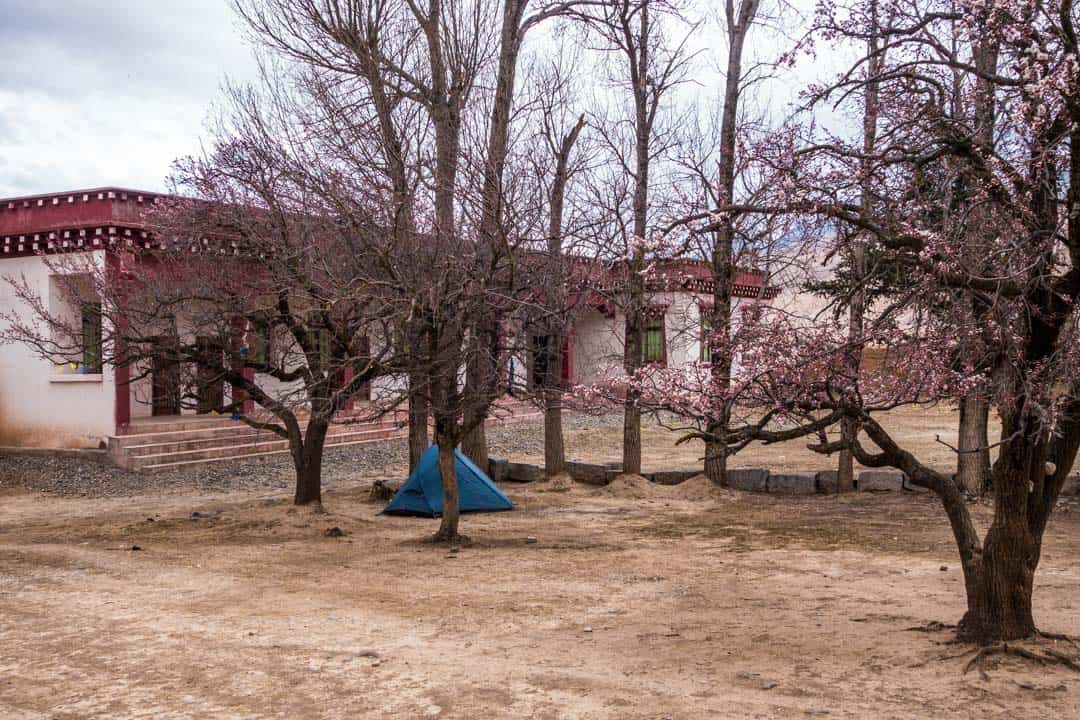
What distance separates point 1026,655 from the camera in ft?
21.1

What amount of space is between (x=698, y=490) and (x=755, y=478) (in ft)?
3.54

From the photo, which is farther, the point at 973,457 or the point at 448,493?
the point at 973,457

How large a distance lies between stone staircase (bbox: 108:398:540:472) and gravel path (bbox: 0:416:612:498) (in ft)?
1.11

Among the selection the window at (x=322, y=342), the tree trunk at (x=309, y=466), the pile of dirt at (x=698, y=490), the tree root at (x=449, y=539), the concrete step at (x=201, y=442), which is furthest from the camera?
the concrete step at (x=201, y=442)

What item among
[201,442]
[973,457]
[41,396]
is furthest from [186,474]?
[973,457]

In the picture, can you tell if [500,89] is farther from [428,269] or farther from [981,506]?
[981,506]

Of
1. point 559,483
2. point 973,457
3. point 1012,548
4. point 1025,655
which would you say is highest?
point 1012,548

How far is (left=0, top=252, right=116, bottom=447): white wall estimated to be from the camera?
19484mm

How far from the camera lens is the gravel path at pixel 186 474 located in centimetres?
1728

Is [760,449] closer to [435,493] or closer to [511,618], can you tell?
[435,493]

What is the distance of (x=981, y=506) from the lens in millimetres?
14141

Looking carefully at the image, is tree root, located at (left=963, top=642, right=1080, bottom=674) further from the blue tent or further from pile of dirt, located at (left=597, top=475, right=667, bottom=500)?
pile of dirt, located at (left=597, top=475, right=667, bottom=500)

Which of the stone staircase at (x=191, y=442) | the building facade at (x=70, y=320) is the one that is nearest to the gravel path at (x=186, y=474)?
the stone staircase at (x=191, y=442)

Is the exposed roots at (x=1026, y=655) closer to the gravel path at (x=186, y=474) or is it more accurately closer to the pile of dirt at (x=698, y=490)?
the pile of dirt at (x=698, y=490)
